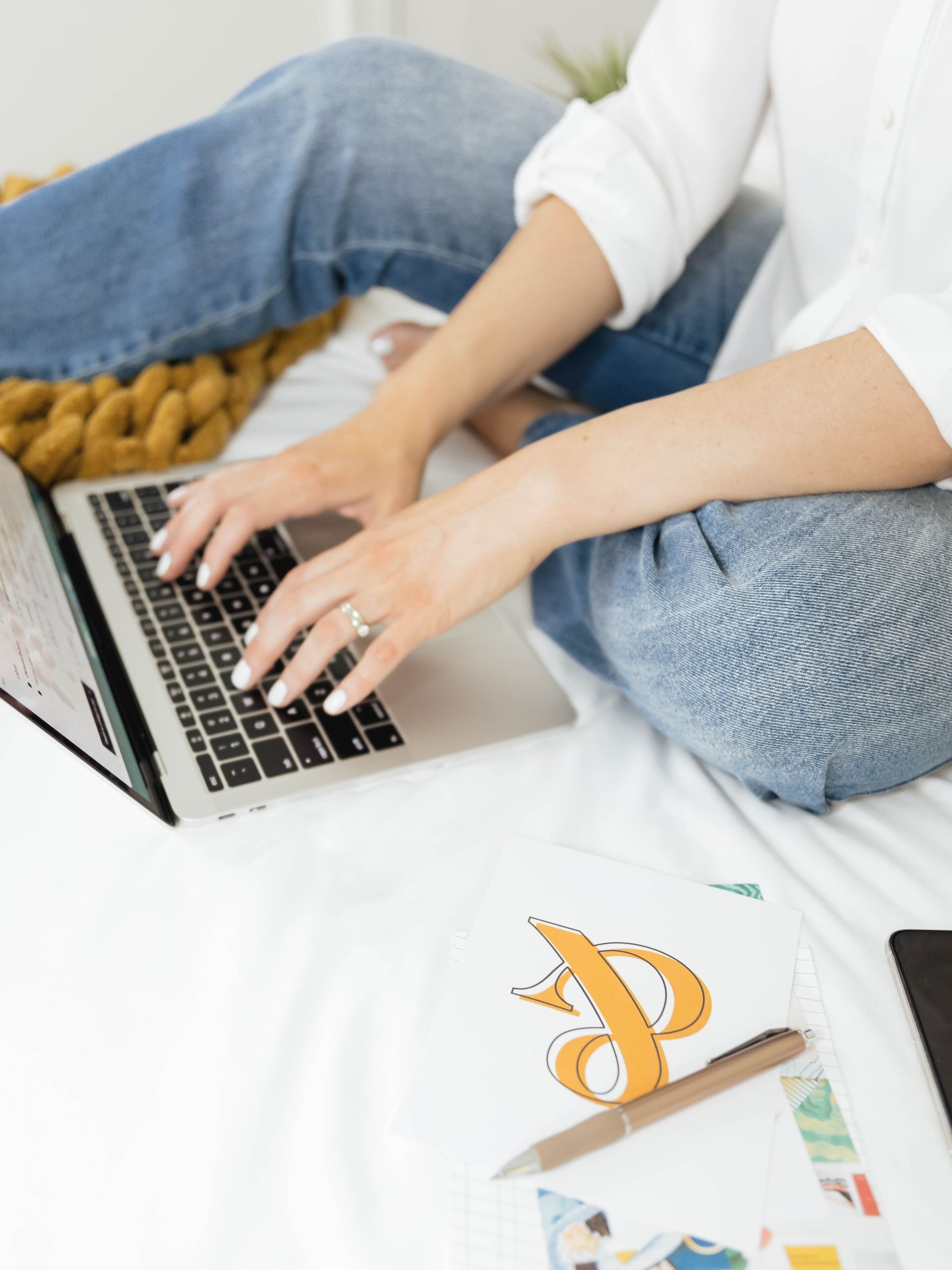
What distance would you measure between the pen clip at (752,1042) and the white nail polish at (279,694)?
0.34 metres

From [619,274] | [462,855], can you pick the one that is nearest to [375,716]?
[462,855]

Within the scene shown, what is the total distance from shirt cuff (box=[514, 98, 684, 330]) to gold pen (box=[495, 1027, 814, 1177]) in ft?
2.07

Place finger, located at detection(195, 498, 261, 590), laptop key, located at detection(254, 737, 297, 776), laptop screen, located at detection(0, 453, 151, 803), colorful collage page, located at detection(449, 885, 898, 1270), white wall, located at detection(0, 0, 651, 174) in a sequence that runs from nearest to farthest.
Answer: colorful collage page, located at detection(449, 885, 898, 1270), laptop screen, located at detection(0, 453, 151, 803), laptop key, located at detection(254, 737, 297, 776), finger, located at detection(195, 498, 261, 590), white wall, located at detection(0, 0, 651, 174)

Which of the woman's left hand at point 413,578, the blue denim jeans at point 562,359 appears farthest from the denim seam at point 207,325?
the woman's left hand at point 413,578

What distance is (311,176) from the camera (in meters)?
0.88

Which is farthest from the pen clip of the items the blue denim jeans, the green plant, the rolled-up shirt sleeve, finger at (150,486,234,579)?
the green plant

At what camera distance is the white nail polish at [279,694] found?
0.64 m

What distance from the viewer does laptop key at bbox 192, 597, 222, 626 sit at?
0.72 meters

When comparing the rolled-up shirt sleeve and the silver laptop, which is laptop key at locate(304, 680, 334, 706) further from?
the rolled-up shirt sleeve

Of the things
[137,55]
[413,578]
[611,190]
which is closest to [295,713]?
[413,578]

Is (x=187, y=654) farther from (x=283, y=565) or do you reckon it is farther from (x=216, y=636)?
(x=283, y=565)

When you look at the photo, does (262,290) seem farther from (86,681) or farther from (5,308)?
(86,681)

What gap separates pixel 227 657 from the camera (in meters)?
0.70

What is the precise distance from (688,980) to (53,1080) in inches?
12.3
